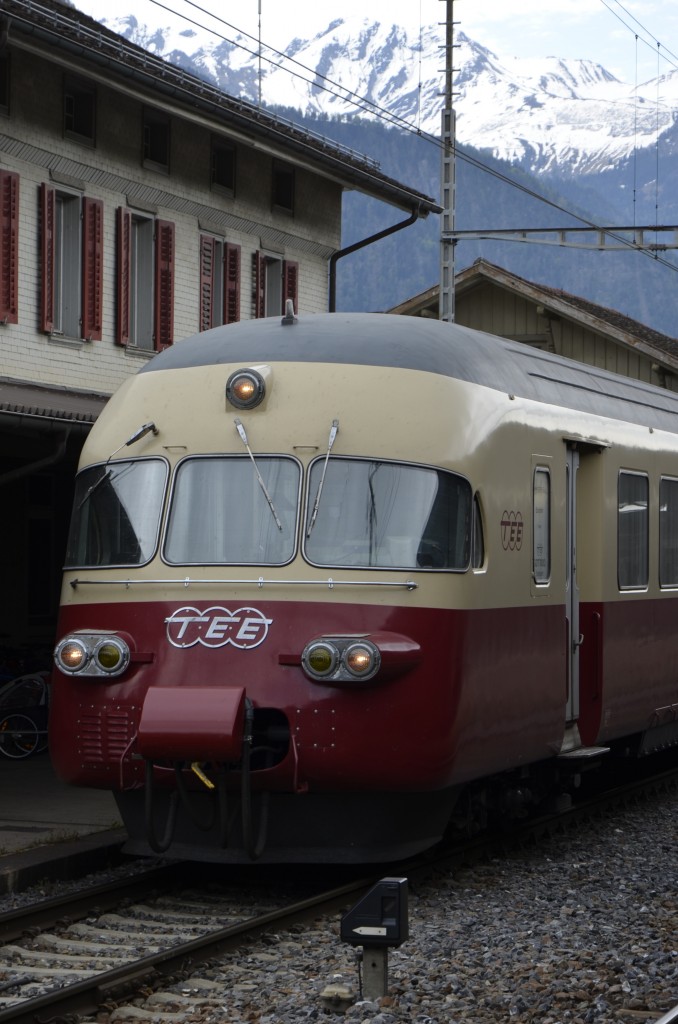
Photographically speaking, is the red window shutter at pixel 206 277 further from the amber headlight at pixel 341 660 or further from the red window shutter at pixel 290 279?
the amber headlight at pixel 341 660

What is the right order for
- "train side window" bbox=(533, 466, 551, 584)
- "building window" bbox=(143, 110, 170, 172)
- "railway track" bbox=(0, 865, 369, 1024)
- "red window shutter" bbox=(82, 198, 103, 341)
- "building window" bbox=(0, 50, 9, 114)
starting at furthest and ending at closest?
"building window" bbox=(143, 110, 170, 172) → "red window shutter" bbox=(82, 198, 103, 341) → "building window" bbox=(0, 50, 9, 114) → "train side window" bbox=(533, 466, 551, 584) → "railway track" bbox=(0, 865, 369, 1024)

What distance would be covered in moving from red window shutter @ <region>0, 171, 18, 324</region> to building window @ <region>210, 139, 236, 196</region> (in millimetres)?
4141

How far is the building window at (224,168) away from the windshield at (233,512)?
39.6 feet

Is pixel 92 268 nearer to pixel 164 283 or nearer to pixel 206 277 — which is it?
pixel 164 283

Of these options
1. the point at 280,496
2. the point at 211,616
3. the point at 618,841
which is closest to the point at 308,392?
the point at 280,496

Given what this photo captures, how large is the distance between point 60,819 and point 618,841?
11.6ft

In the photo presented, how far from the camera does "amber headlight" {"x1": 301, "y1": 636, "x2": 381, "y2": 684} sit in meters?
8.34

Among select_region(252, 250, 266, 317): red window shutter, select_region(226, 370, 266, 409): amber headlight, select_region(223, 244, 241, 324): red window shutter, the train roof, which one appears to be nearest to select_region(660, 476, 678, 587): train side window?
the train roof

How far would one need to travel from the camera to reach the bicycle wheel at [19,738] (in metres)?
14.6

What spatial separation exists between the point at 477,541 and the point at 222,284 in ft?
40.3

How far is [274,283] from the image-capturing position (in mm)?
22234

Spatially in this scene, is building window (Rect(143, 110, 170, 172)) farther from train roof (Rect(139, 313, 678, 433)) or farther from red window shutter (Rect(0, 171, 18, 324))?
train roof (Rect(139, 313, 678, 433))

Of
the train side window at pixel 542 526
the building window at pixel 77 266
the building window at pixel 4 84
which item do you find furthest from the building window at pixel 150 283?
the train side window at pixel 542 526

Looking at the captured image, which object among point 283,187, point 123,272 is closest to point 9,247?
point 123,272
